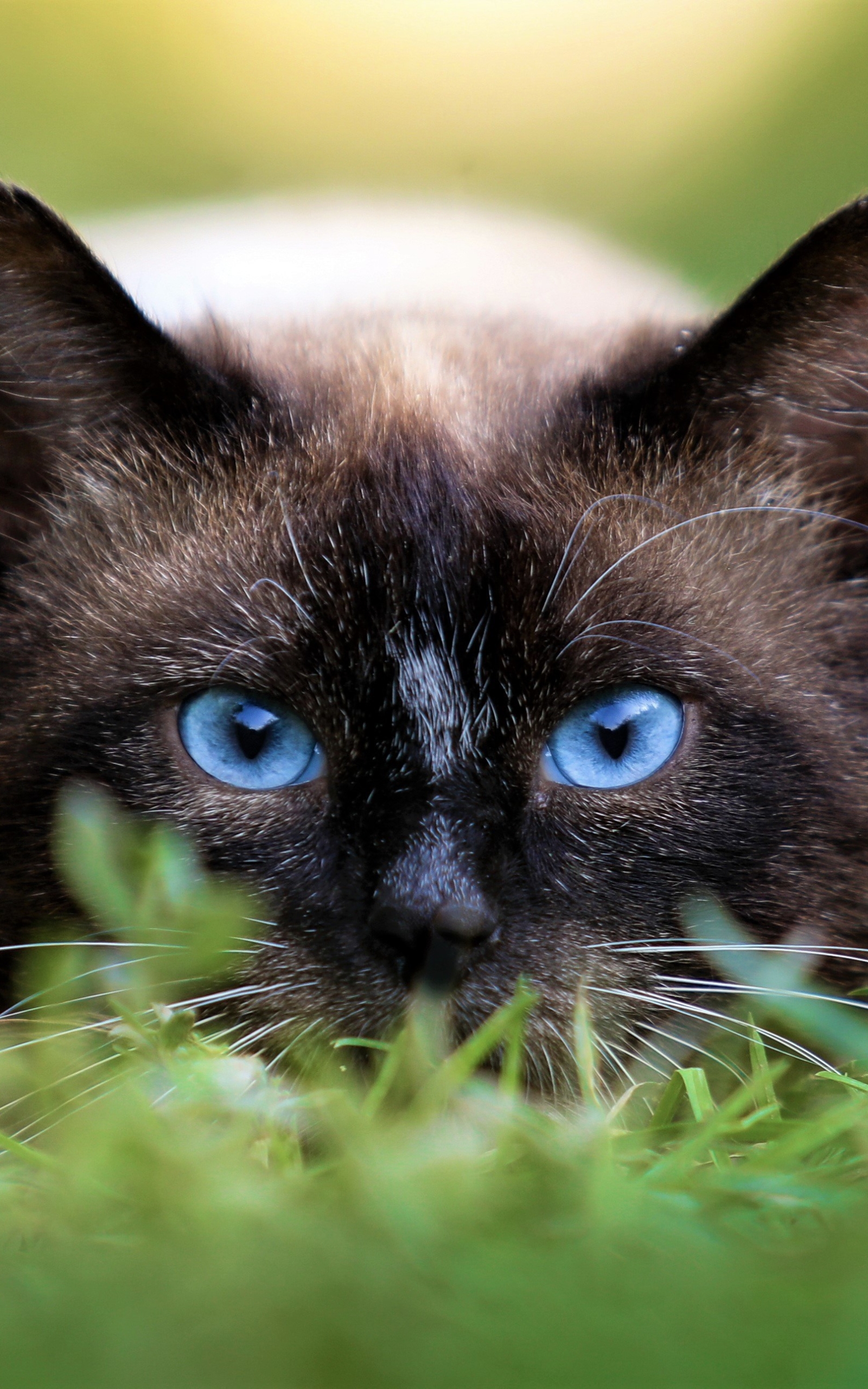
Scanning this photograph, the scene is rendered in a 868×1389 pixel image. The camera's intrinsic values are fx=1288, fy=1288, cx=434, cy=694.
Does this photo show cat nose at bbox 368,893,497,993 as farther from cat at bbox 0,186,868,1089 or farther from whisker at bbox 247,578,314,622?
whisker at bbox 247,578,314,622

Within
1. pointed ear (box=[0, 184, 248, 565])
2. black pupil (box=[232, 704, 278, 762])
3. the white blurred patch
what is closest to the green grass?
black pupil (box=[232, 704, 278, 762])

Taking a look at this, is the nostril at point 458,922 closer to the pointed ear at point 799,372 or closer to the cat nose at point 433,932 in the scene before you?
the cat nose at point 433,932

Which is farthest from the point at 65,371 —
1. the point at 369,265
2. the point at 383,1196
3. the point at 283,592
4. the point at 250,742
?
the point at 369,265

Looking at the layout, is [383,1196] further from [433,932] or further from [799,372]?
[799,372]

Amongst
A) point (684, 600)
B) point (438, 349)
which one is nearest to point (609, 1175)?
point (684, 600)

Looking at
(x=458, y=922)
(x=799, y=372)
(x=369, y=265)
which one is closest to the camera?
(x=458, y=922)

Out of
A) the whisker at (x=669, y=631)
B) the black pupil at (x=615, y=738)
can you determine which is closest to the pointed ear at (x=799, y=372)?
the whisker at (x=669, y=631)

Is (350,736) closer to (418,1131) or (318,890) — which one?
(318,890)
